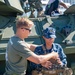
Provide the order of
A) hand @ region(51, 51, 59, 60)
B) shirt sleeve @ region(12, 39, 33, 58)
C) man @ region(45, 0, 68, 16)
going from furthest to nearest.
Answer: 1. man @ region(45, 0, 68, 16)
2. hand @ region(51, 51, 59, 60)
3. shirt sleeve @ region(12, 39, 33, 58)

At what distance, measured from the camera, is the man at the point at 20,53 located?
3.62 meters

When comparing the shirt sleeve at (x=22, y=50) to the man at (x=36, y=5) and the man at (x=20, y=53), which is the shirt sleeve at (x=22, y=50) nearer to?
the man at (x=20, y=53)

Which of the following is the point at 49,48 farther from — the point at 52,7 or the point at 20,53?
the point at 52,7

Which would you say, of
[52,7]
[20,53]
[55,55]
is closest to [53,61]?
[55,55]

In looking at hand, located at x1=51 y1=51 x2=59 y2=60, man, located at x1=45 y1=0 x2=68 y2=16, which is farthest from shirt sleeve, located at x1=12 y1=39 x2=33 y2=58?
man, located at x1=45 y1=0 x2=68 y2=16

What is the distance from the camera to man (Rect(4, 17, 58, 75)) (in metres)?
3.62

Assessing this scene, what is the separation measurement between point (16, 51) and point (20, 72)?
337mm

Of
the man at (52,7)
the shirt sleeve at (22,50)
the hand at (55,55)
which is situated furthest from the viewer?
the man at (52,7)

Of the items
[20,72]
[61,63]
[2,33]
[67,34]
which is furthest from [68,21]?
[20,72]

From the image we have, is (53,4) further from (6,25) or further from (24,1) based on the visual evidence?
(6,25)

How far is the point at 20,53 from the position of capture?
3.63 m

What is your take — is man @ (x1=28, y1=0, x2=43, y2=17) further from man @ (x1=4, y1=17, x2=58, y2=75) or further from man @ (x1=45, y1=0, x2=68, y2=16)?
man @ (x1=4, y1=17, x2=58, y2=75)

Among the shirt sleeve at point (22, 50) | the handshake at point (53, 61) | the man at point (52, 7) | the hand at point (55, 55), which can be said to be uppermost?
the man at point (52, 7)

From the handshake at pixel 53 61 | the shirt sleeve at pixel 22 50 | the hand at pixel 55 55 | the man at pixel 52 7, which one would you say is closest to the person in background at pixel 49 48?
the handshake at pixel 53 61
